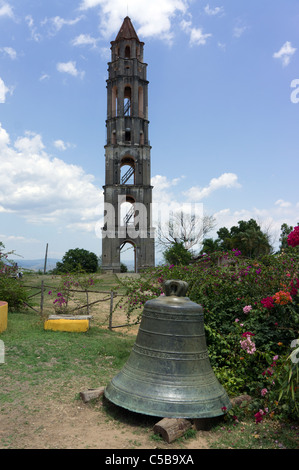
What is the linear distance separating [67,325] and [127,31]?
39.3 m

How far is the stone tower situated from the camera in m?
36.3

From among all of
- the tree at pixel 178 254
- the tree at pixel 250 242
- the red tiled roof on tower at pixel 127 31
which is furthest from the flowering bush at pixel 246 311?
the red tiled roof on tower at pixel 127 31

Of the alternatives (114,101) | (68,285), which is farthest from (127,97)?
(68,285)

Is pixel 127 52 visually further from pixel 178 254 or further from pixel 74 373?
pixel 74 373

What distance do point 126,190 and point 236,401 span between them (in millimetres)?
32905

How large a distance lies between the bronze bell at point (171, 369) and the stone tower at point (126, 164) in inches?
1209

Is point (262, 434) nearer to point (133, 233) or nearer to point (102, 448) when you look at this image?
point (102, 448)

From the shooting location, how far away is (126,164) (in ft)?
129

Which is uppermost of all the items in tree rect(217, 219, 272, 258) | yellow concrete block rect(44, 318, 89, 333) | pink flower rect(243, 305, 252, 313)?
tree rect(217, 219, 272, 258)

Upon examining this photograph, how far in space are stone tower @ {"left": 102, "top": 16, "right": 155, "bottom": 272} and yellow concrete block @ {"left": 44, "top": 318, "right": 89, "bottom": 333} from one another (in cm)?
2493

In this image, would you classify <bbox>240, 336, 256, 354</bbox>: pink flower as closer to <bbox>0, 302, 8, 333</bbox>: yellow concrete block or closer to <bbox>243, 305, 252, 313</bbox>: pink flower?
<bbox>243, 305, 252, 313</bbox>: pink flower

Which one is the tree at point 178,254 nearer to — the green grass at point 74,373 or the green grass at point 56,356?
the green grass at point 56,356

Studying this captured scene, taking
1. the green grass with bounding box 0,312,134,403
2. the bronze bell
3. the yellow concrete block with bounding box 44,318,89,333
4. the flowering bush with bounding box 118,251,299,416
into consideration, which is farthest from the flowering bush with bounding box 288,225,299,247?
the yellow concrete block with bounding box 44,318,89,333

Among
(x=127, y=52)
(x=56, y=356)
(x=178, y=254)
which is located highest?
(x=127, y=52)
